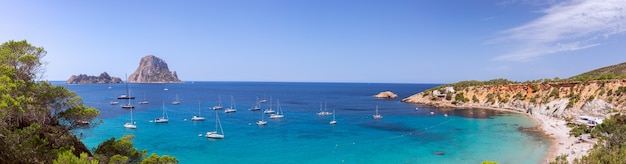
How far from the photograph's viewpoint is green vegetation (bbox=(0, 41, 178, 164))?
524 inches

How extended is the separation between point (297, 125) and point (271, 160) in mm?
27474

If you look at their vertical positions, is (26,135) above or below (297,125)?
above

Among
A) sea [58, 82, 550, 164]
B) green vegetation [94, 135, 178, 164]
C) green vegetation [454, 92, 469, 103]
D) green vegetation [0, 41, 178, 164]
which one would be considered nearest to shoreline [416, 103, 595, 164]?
sea [58, 82, 550, 164]

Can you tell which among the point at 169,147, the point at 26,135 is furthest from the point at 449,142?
the point at 26,135

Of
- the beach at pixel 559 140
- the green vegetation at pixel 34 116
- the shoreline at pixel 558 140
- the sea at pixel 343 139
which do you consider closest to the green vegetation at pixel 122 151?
the green vegetation at pixel 34 116

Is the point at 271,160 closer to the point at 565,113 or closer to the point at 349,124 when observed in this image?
the point at 349,124

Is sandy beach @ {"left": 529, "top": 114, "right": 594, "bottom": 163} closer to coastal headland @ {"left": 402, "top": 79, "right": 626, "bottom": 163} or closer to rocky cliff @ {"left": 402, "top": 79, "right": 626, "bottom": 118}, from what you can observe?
coastal headland @ {"left": 402, "top": 79, "right": 626, "bottom": 163}

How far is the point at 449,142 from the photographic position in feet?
165

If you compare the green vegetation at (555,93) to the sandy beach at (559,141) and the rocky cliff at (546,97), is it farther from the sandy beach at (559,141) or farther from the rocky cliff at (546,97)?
the sandy beach at (559,141)

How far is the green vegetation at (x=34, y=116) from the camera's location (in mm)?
13312

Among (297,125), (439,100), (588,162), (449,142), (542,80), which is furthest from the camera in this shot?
(439,100)

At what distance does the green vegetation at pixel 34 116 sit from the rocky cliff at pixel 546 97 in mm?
75165

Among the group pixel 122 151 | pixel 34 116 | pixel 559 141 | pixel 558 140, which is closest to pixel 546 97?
pixel 558 140

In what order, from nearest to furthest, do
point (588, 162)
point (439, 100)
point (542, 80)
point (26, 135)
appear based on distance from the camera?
point (26, 135) < point (588, 162) < point (542, 80) < point (439, 100)
